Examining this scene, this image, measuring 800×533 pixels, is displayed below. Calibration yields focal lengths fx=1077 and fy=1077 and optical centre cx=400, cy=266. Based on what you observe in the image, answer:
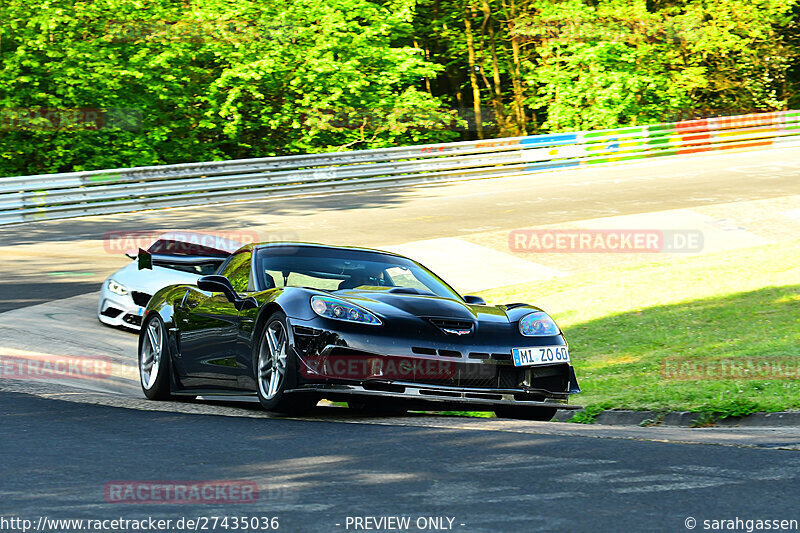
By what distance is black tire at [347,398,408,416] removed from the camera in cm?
694

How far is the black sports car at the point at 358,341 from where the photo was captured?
686 centimetres

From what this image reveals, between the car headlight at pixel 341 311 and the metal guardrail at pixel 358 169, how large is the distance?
17.0 meters

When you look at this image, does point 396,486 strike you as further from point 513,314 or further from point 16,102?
point 16,102

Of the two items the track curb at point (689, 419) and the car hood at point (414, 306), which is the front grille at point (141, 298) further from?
the track curb at point (689, 419)

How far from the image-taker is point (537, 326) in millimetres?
7559

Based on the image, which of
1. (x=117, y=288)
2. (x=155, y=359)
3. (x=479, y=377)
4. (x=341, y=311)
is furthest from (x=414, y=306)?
(x=117, y=288)

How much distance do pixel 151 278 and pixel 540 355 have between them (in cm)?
698

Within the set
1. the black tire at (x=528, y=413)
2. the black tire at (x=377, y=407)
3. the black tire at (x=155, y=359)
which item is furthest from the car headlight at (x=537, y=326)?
the black tire at (x=155, y=359)

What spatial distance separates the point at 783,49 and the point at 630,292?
27.2 metres

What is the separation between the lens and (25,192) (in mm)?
22641

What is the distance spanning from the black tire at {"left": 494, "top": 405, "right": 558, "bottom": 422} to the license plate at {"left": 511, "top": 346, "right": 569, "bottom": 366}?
1.33ft

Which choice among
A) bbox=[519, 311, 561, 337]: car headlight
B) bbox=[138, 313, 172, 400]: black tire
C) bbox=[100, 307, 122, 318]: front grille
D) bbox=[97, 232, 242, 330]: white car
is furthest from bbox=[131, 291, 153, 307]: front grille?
bbox=[519, 311, 561, 337]: car headlight

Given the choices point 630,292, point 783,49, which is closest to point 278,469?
point 630,292

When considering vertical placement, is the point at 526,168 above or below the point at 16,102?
below
